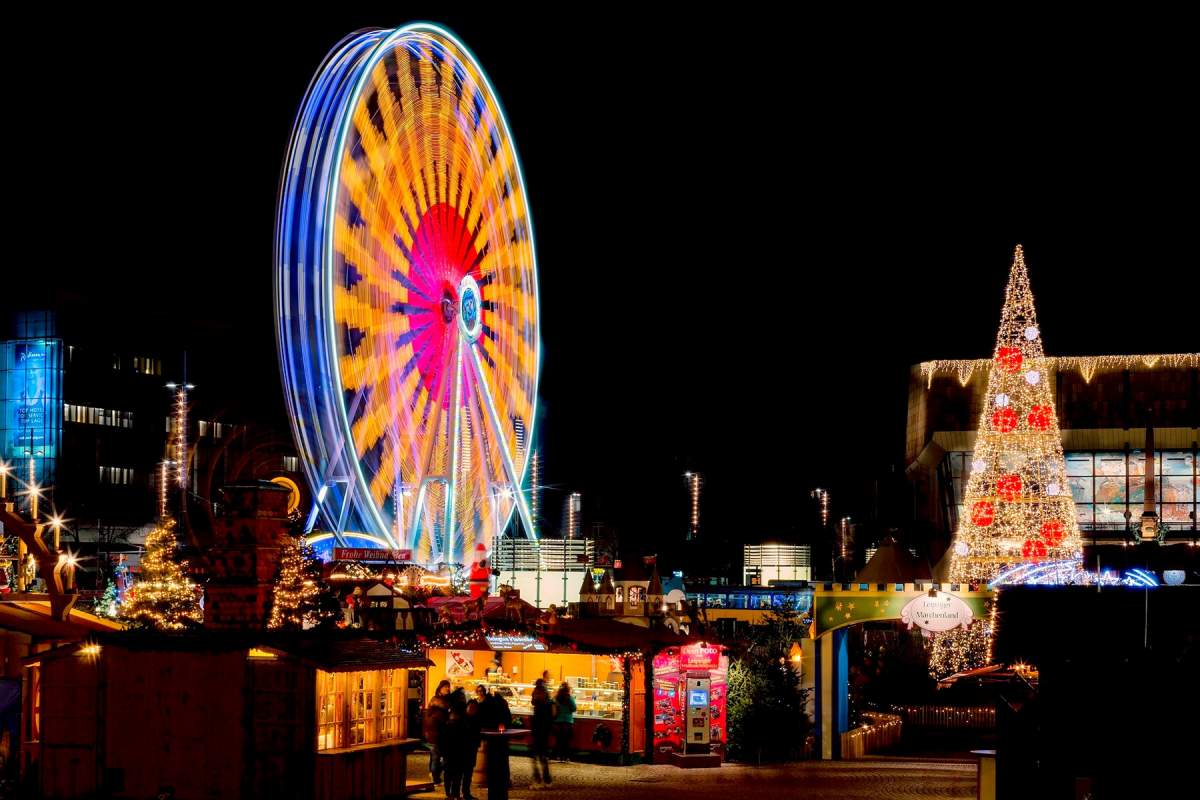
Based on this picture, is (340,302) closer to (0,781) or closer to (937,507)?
(0,781)

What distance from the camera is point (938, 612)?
25500mm

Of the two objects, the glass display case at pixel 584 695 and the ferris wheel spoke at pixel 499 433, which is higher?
the ferris wheel spoke at pixel 499 433

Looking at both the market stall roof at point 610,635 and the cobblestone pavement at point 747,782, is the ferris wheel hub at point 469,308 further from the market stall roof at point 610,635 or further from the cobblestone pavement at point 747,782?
the cobblestone pavement at point 747,782

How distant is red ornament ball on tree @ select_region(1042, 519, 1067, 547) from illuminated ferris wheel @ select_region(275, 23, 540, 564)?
1402cm

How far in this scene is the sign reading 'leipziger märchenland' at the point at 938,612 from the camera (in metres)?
25.3

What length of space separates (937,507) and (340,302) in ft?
142

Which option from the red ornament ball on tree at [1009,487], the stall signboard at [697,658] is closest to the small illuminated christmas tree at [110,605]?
the stall signboard at [697,658]

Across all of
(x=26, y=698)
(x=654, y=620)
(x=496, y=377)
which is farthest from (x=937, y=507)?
(x=26, y=698)

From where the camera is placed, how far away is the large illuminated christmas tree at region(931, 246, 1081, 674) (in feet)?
128

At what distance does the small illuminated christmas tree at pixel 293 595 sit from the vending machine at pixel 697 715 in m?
6.94

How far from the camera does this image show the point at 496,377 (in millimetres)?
36156

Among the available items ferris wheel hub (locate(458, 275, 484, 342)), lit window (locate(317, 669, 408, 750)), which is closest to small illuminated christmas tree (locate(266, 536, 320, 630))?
lit window (locate(317, 669, 408, 750))

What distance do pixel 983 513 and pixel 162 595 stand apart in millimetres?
25592

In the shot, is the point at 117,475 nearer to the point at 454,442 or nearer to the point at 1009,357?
the point at 454,442
